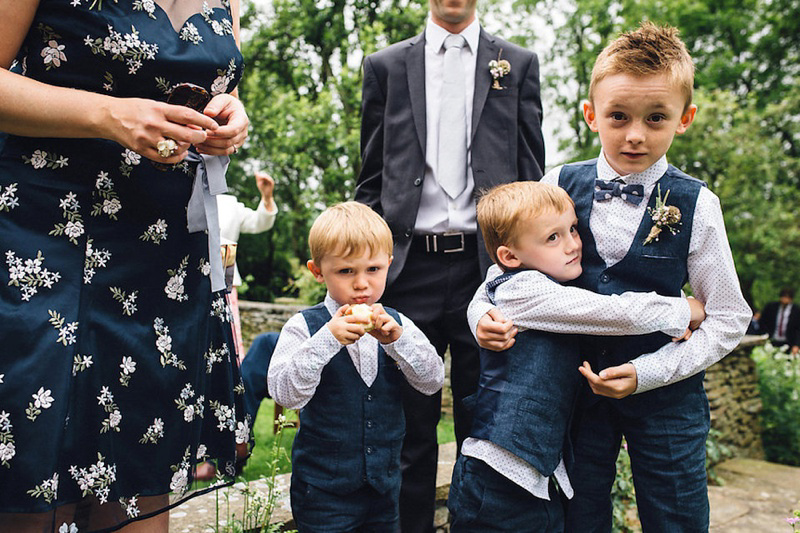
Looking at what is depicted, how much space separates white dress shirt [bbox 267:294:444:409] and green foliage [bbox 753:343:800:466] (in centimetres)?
737

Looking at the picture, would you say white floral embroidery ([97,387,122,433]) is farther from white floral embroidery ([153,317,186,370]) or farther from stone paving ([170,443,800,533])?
stone paving ([170,443,800,533])

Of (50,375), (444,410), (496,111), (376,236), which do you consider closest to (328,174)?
(444,410)

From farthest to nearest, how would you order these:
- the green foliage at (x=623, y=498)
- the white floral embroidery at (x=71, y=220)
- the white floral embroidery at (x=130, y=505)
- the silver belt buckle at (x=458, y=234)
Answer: the green foliage at (x=623, y=498) < the silver belt buckle at (x=458, y=234) < the white floral embroidery at (x=130, y=505) < the white floral embroidery at (x=71, y=220)

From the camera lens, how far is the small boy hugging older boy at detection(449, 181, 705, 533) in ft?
6.57

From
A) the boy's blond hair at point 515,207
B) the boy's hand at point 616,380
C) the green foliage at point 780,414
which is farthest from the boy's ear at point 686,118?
the green foliage at point 780,414

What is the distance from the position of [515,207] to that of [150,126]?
1122 millimetres

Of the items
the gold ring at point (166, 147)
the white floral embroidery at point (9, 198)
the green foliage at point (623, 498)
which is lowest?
the green foliage at point (623, 498)

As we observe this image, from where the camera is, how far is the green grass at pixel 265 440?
14.3 feet

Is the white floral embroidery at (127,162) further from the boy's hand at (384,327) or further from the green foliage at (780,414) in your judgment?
the green foliage at (780,414)

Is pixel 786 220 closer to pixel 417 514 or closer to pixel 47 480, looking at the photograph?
pixel 417 514

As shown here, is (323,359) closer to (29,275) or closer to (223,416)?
(223,416)

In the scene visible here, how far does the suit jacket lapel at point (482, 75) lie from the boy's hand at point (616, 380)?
117 cm

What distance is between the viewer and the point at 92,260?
1552 mm

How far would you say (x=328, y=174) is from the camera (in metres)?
10.5
